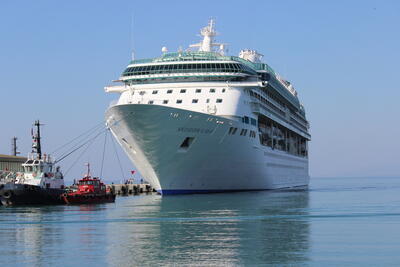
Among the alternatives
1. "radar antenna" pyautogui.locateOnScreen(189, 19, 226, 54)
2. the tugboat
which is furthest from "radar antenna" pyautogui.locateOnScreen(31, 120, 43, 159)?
"radar antenna" pyautogui.locateOnScreen(189, 19, 226, 54)

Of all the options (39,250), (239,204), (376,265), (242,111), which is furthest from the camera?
(242,111)

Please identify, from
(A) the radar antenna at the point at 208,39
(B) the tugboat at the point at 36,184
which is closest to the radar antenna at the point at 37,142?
(B) the tugboat at the point at 36,184

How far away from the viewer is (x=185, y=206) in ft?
146

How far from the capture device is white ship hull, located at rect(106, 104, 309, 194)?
167ft

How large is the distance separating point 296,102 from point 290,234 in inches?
2565

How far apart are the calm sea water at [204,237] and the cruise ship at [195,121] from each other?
10.4 metres

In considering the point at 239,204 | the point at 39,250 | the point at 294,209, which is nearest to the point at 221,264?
the point at 39,250

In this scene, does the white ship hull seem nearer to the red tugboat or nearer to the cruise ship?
the cruise ship

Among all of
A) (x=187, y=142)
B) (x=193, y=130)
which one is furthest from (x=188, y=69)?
(x=187, y=142)

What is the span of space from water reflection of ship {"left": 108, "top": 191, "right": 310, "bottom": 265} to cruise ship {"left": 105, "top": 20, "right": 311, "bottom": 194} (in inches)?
368

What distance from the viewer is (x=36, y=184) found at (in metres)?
52.9

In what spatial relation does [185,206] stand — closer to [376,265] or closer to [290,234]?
[290,234]

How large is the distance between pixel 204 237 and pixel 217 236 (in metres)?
0.58

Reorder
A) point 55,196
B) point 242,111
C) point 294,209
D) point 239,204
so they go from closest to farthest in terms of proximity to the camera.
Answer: point 294,209 → point 239,204 → point 55,196 → point 242,111
